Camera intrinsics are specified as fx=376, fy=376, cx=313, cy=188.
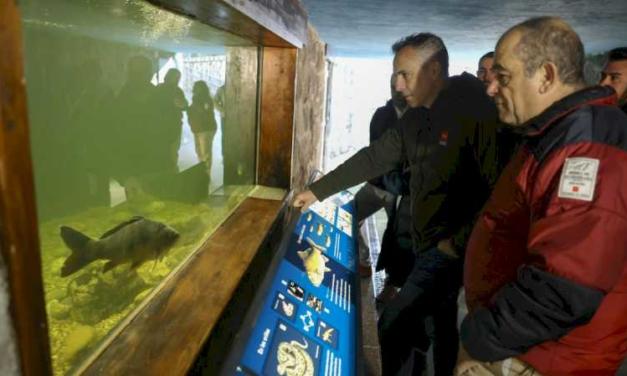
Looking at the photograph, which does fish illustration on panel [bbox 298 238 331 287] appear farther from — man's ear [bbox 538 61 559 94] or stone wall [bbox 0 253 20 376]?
stone wall [bbox 0 253 20 376]

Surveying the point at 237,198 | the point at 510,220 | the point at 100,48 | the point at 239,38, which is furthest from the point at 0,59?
the point at 237,198

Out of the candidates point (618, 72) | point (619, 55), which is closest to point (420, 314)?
point (618, 72)

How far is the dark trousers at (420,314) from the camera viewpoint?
8.38 ft

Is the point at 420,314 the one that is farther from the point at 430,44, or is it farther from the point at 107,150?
the point at 107,150

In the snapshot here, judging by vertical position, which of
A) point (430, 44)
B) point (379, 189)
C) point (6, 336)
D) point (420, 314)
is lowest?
point (420, 314)

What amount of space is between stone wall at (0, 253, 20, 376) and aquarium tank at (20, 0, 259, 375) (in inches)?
17.5

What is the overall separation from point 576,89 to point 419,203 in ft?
4.58

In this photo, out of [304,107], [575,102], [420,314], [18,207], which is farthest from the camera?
[304,107]

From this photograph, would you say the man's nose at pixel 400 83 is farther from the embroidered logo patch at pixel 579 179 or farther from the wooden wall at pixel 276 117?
the embroidered logo patch at pixel 579 179

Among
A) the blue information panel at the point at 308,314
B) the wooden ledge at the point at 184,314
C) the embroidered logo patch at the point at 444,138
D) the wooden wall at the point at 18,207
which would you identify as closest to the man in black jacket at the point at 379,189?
the embroidered logo patch at the point at 444,138

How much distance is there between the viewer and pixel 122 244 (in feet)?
3.88

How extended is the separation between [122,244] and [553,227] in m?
1.34

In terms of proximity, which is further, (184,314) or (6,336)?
(184,314)

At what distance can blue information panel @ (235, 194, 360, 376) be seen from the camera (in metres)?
1.31
